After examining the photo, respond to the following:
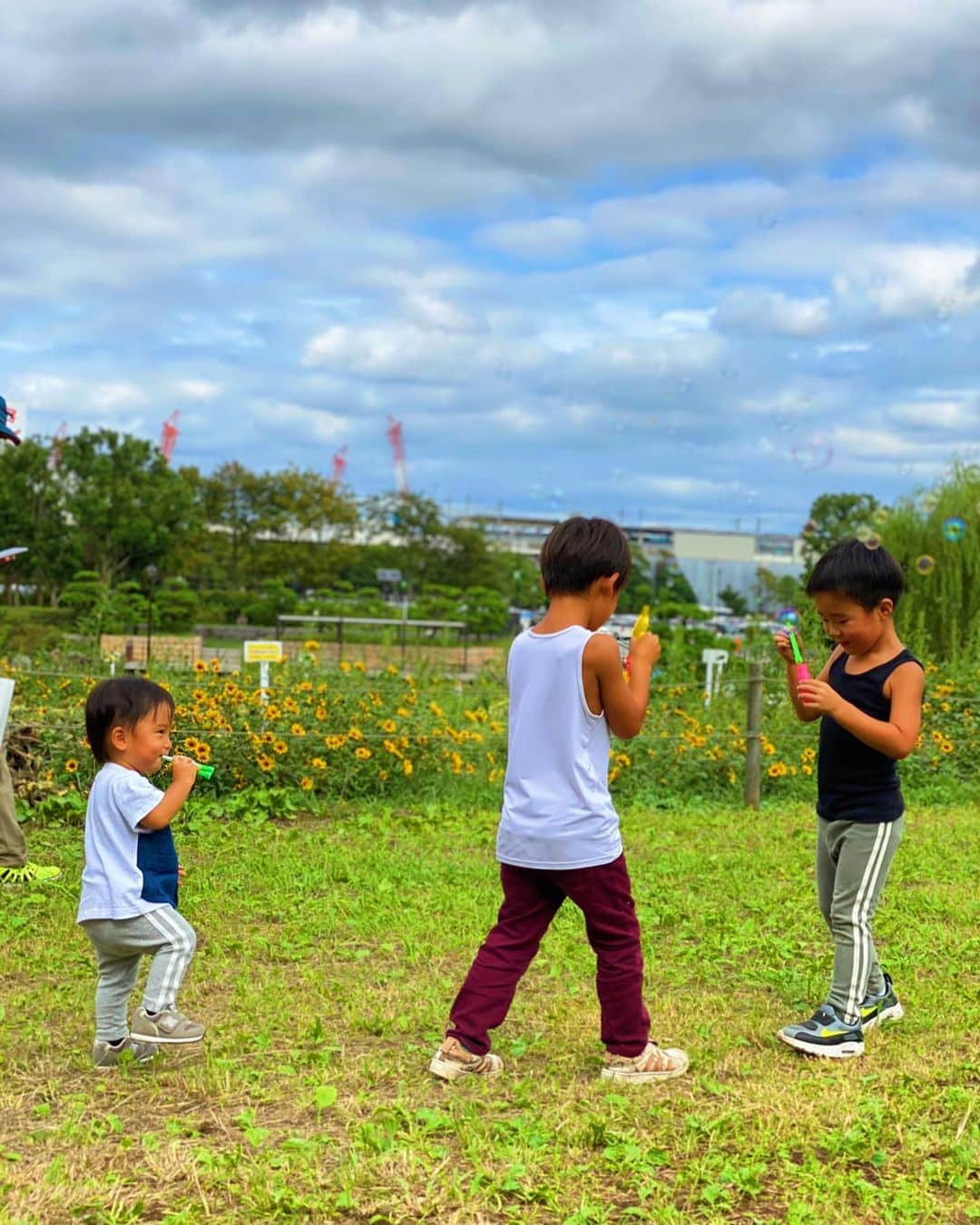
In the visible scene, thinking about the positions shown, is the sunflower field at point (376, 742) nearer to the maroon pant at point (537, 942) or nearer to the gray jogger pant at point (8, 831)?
the gray jogger pant at point (8, 831)

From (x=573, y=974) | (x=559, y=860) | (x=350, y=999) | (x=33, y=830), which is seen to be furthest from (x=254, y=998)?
(x=33, y=830)

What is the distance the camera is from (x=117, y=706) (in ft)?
11.7

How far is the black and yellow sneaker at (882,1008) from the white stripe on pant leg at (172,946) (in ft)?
6.48

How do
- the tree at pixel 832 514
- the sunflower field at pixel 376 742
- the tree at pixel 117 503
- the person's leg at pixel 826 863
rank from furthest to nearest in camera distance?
the tree at pixel 832 514, the tree at pixel 117 503, the sunflower field at pixel 376 742, the person's leg at pixel 826 863

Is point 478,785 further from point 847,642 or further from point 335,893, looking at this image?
point 847,642

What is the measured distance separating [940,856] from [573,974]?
3.20 metres

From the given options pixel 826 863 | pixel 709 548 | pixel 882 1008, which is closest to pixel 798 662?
pixel 826 863

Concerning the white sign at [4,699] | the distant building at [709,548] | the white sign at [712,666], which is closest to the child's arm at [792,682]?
the white sign at [4,699]

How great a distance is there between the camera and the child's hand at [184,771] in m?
3.49

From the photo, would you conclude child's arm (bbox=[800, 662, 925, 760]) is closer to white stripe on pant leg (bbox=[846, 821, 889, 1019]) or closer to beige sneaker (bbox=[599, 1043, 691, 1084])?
white stripe on pant leg (bbox=[846, 821, 889, 1019])

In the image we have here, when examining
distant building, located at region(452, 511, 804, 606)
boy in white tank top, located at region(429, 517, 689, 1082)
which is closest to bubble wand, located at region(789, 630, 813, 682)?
boy in white tank top, located at region(429, 517, 689, 1082)

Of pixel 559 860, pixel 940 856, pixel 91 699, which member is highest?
pixel 91 699

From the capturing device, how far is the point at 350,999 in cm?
422

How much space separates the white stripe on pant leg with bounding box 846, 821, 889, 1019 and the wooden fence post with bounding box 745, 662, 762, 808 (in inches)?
190
